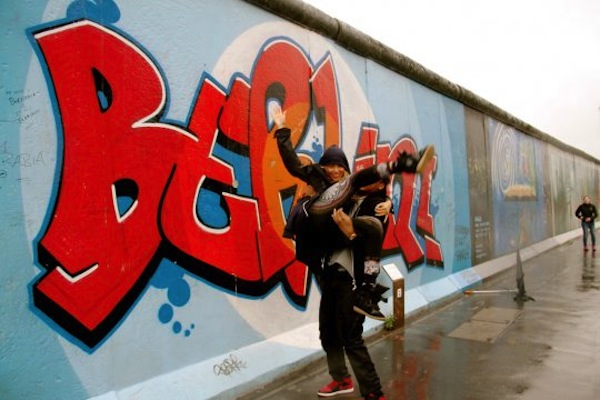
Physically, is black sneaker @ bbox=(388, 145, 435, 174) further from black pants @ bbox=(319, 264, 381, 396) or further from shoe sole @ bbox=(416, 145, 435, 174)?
black pants @ bbox=(319, 264, 381, 396)

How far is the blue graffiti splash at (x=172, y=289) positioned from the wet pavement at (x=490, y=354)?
920 millimetres

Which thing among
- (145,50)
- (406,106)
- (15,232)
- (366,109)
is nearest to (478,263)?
(406,106)

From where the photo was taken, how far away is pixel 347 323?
11.2 feet

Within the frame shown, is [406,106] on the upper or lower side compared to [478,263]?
upper

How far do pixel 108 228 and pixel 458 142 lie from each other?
25.9ft

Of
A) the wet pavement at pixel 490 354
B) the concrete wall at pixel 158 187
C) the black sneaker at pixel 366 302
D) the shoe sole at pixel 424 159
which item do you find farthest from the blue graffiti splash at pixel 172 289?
the shoe sole at pixel 424 159

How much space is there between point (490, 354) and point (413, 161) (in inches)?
124

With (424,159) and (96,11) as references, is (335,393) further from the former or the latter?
(96,11)

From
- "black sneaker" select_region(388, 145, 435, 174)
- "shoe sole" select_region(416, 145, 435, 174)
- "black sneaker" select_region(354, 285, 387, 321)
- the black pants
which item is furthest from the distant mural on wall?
"shoe sole" select_region(416, 145, 435, 174)

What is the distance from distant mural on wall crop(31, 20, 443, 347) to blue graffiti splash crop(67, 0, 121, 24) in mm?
59

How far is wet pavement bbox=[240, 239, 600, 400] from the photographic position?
3.81 metres

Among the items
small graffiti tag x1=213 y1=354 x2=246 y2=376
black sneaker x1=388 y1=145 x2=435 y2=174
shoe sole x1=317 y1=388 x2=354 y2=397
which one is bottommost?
shoe sole x1=317 y1=388 x2=354 y2=397

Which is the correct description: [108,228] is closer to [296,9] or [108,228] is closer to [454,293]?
[296,9]

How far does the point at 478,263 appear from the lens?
9.80m
